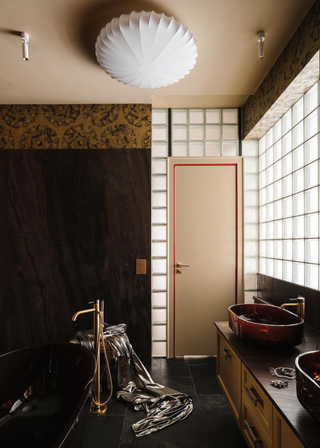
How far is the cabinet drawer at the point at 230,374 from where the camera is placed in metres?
1.69

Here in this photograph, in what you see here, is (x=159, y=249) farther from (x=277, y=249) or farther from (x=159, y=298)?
(x=277, y=249)

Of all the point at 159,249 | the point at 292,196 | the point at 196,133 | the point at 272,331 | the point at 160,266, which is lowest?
the point at 272,331

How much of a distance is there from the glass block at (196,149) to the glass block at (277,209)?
0.99 m

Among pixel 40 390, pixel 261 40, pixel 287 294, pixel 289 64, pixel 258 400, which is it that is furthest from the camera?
pixel 287 294

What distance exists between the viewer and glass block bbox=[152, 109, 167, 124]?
340 centimetres

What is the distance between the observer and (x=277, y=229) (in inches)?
111

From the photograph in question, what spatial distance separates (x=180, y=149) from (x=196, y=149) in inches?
6.9

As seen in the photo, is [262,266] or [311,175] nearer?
[311,175]

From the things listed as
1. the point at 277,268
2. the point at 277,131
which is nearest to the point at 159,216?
the point at 277,268

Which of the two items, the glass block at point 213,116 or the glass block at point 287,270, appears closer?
the glass block at point 287,270

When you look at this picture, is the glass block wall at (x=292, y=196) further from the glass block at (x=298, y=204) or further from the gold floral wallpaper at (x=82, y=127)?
the gold floral wallpaper at (x=82, y=127)

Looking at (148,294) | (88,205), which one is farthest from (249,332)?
(88,205)

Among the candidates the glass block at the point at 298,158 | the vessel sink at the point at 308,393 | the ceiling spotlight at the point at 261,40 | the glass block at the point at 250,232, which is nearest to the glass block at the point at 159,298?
the glass block at the point at 250,232

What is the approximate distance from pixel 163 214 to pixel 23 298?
169cm
